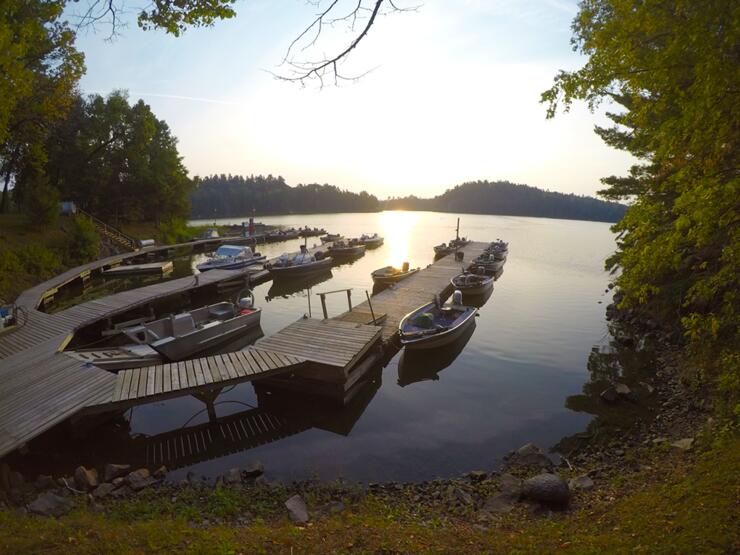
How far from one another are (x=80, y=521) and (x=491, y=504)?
7.38 m

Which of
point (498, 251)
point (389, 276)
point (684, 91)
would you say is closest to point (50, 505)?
point (684, 91)

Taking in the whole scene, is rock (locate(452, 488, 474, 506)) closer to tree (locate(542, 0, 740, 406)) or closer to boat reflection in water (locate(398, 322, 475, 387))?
tree (locate(542, 0, 740, 406))

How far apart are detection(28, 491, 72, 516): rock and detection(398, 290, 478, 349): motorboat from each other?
11.7 meters

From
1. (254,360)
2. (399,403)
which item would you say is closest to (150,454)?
(254,360)

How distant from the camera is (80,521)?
6.25m

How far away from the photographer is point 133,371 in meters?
Answer: 12.5

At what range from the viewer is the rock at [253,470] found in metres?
9.81

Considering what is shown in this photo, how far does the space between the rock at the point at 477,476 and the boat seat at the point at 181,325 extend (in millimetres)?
12704

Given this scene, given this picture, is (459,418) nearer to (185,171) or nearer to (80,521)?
(80,521)

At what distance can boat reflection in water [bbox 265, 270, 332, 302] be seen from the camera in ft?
102

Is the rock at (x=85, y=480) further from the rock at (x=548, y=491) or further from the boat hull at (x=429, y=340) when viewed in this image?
the boat hull at (x=429, y=340)

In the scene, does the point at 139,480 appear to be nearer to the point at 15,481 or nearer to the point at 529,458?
the point at 15,481

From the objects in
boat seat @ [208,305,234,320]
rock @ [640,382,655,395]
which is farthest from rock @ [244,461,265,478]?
rock @ [640,382,655,395]

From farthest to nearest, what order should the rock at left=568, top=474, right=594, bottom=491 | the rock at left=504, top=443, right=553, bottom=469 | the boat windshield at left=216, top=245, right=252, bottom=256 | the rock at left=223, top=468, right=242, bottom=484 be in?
1. the boat windshield at left=216, top=245, right=252, bottom=256
2. the rock at left=504, top=443, right=553, bottom=469
3. the rock at left=223, top=468, right=242, bottom=484
4. the rock at left=568, top=474, right=594, bottom=491
